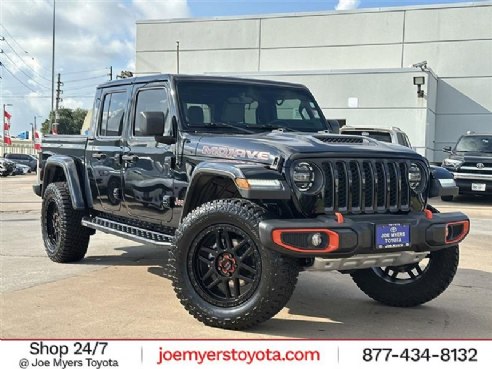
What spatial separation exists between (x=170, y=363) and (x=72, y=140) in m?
4.05

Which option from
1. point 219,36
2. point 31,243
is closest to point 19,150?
point 219,36

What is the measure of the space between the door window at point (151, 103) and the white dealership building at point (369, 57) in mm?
16918

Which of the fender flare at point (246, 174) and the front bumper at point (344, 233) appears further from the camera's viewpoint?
the fender flare at point (246, 174)

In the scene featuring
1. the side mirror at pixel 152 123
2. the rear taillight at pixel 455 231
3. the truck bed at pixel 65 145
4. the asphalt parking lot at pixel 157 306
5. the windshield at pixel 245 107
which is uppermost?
the windshield at pixel 245 107

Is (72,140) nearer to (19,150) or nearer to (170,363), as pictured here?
(170,363)

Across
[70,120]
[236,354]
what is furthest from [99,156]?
[70,120]

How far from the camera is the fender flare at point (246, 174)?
13.1ft

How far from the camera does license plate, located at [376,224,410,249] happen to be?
4.11m

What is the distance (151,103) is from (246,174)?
205 cm

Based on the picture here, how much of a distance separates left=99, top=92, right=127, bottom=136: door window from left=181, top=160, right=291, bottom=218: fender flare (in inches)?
75.4

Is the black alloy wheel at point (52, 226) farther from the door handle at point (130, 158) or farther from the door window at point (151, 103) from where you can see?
the door window at point (151, 103)

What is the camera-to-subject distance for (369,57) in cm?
2698

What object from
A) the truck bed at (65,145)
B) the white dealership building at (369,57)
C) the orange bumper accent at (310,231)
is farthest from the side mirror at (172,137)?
the white dealership building at (369,57)

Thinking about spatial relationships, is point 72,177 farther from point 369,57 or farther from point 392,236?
point 369,57
